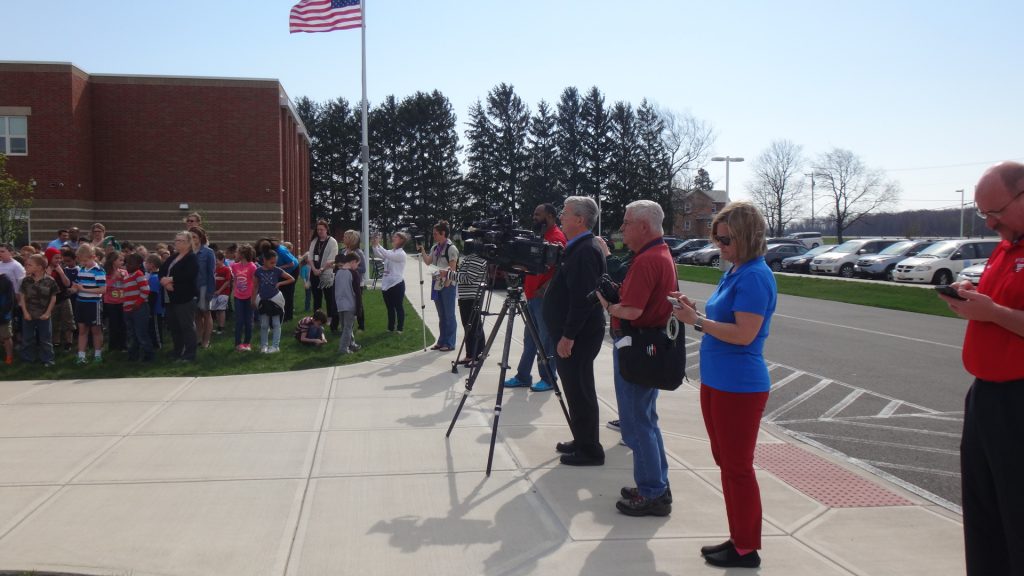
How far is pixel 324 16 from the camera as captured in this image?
2189 centimetres

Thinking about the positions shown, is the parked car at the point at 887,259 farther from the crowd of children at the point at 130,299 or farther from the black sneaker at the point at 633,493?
the black sneaker at the point at 633,493

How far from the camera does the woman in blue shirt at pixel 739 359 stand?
4.04 m

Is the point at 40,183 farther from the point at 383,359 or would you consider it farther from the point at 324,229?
the point at 383,359

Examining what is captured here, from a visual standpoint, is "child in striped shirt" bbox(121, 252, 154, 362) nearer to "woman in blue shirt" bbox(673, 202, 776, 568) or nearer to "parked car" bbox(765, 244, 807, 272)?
"woman in blue shirt" bbox(673, 202, 776, 568)

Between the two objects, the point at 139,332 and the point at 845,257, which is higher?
the point at 845,257

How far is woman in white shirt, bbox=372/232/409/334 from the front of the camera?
42.8 ft

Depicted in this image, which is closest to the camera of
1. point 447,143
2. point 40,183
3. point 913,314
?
point 913,314

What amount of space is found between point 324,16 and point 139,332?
1382 centimetres

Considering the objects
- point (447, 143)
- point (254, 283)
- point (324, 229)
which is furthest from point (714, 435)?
point (447, 143)

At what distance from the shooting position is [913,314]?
63.9ft

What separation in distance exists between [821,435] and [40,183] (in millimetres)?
30570

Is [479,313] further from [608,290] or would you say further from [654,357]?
[654,357]

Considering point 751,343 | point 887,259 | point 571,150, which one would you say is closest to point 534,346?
point 751,343

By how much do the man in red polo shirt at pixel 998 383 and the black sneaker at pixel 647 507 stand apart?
1.97 m
